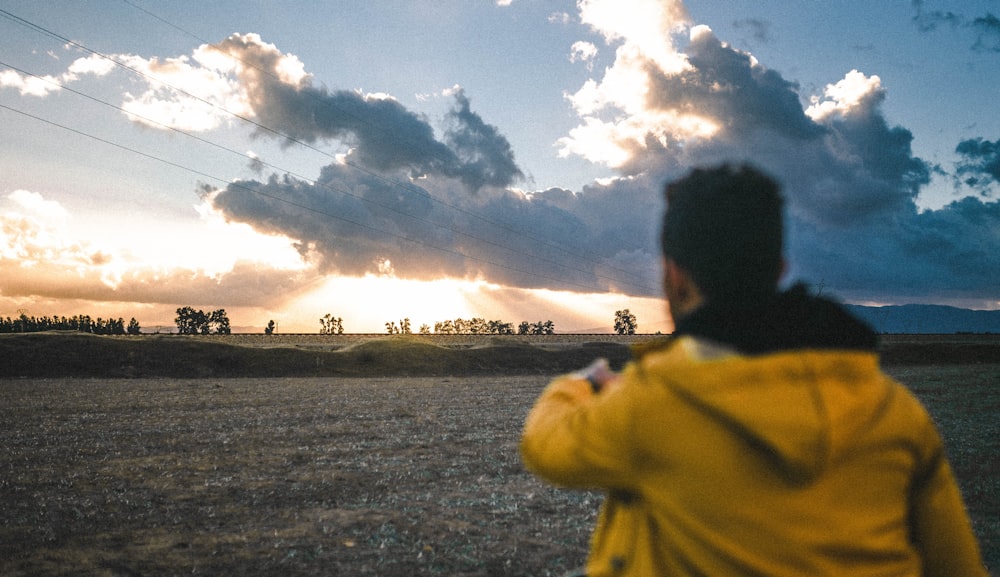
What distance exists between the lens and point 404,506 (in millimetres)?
9148

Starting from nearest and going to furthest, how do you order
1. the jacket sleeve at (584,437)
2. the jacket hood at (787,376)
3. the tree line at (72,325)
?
the jacket hood at (787,376) → the jacket sleeve at (584,437) → the tree line at (72,325)

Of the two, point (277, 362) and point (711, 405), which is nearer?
point (711, 405)

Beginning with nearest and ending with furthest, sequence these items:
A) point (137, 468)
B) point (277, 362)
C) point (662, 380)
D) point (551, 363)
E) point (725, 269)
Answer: point (662, 380) < point (725, 269) < point (137, 468) < point (277, 362) < point (551, 363)

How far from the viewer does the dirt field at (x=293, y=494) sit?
7105 mm

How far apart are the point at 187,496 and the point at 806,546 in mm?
10466

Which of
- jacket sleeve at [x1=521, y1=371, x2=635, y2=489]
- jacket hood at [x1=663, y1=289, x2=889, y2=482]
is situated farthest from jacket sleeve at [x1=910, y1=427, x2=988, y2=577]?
jacket sleeve at [x1=521, y1=371, x2=635, y2=489]

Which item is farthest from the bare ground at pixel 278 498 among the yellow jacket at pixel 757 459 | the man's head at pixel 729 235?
the man's head at pixel 729 235

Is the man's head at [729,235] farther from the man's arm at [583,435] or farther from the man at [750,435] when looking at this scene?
the man's arm at [583,435]

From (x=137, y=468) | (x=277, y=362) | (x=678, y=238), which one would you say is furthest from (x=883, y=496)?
(x=277, y=362)

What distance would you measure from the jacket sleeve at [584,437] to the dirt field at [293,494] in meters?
5.31

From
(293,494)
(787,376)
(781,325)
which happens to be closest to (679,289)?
(781,325)

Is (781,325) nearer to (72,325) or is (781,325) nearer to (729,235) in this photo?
(729,235)

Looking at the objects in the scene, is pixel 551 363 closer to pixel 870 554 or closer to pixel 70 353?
pixel 70 353

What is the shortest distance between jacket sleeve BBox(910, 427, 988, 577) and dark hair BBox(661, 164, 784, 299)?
30.5 inches
